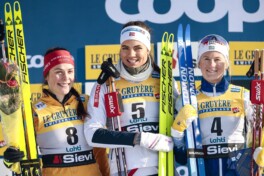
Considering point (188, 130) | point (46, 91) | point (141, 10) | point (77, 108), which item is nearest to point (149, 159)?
point (188, 130)

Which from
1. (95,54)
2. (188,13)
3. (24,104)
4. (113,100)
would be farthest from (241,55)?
(24,104)

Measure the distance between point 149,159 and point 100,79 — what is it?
2.31ft

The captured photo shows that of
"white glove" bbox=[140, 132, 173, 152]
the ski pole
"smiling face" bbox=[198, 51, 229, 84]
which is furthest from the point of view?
"smiling face" bbox=[198, 51, 229, 84]

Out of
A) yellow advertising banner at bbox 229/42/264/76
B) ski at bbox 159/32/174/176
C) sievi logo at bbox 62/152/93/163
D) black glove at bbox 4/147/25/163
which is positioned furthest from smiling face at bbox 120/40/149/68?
yellow advertising banner at bbox 229/42/264/76

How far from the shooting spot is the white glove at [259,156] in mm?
4062

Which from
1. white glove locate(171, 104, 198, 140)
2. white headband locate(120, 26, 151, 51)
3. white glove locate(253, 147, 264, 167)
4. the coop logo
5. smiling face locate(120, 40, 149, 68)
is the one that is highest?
the coop logo

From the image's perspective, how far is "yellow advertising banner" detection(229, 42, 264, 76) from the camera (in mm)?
6414

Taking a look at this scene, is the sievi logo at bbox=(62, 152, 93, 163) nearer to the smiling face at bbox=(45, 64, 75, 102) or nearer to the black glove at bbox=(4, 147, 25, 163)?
the black glove at bbox=(4, 147, 25, 163)

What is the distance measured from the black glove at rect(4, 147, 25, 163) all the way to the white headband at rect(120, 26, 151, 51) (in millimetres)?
1143

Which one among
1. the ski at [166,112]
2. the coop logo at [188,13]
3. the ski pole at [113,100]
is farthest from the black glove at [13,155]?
the coop logo at [188,13]

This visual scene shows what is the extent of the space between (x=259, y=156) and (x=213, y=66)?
2.46 feet

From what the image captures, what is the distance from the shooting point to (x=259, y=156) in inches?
160

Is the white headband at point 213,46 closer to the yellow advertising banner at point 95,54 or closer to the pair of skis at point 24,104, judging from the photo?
the pair of skis at point 24,104

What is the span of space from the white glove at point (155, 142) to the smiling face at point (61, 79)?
72cm
